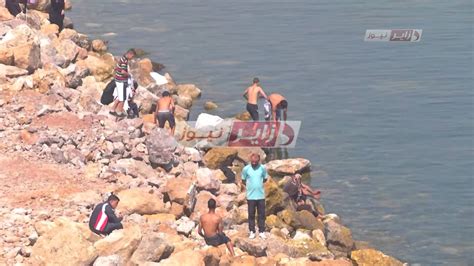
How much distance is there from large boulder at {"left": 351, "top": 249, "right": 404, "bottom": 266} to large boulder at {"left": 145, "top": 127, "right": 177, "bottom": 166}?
596cm

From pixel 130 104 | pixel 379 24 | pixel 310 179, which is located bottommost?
pixel 310 179

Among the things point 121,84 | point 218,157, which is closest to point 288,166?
point 218,157

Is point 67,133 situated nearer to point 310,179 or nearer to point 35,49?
point 35,49

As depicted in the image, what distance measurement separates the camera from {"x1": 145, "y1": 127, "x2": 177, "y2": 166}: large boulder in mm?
24406

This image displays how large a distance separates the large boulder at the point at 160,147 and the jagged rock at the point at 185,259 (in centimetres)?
699

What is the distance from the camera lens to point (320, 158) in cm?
3162

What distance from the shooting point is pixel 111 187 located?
73.4 feet

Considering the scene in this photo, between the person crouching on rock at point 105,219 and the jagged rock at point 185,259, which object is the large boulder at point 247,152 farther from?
the jagged rock at point 185,259

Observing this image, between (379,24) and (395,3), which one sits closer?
(379,24)

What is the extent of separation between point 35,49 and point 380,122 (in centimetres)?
1439

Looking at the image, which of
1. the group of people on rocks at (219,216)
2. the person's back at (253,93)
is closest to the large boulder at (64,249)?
the group of people on rocks at (219,216)

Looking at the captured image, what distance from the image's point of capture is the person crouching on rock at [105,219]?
1856 cm

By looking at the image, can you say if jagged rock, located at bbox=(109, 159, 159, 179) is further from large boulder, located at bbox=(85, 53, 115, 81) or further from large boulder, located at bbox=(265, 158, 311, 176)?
large boulder, located at bbox=(85, 53, 115, 81)

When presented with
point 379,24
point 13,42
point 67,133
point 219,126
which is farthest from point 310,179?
point 379,24
